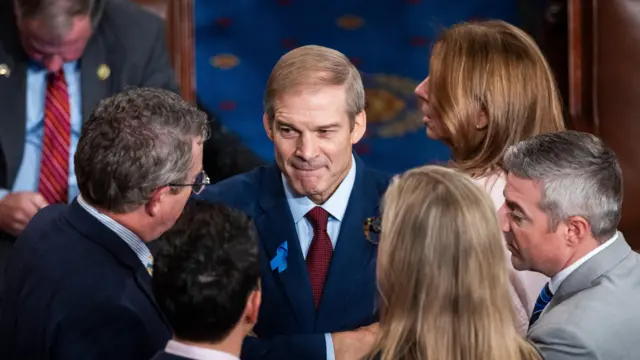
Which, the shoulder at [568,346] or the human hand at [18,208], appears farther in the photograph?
the human hand at [18,208]

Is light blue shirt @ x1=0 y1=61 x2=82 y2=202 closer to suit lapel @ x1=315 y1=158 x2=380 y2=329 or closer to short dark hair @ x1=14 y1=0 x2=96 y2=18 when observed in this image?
short dark hair @ x1=14 y1=0 x2=96 y2=18

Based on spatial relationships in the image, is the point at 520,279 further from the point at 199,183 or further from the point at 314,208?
the point at 199,183

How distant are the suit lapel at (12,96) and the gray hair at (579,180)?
1.99 meters

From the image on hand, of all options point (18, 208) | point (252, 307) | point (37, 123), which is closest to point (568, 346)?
point (252, 307)

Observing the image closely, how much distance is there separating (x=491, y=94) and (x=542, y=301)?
24.1 inches

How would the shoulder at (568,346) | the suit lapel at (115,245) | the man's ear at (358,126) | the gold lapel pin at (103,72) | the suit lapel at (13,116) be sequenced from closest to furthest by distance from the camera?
the shoulder at (568,346) < the suit lapel at (115,245) < the man's ear at (358,126) < the suit lapel at (13,116) < the gold lapel pin at (103,72)

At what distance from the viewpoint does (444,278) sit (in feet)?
6.61

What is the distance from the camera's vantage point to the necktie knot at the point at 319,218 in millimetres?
2697

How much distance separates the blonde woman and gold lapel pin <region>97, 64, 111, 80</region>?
4.46 ft

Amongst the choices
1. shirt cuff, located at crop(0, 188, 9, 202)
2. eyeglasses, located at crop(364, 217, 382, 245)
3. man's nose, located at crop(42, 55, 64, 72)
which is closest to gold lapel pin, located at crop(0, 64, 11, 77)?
man's nose, located at crop(42, 55, 64, 72)

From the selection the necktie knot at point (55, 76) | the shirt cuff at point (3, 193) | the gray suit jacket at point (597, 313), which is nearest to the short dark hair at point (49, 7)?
the necktie knot at point (55, 76)

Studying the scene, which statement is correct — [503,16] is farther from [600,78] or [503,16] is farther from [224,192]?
[224,192]

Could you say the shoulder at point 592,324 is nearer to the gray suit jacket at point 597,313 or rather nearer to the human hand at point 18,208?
the gray suit jacket at point 597,313

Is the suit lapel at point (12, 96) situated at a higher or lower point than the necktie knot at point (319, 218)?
lower
